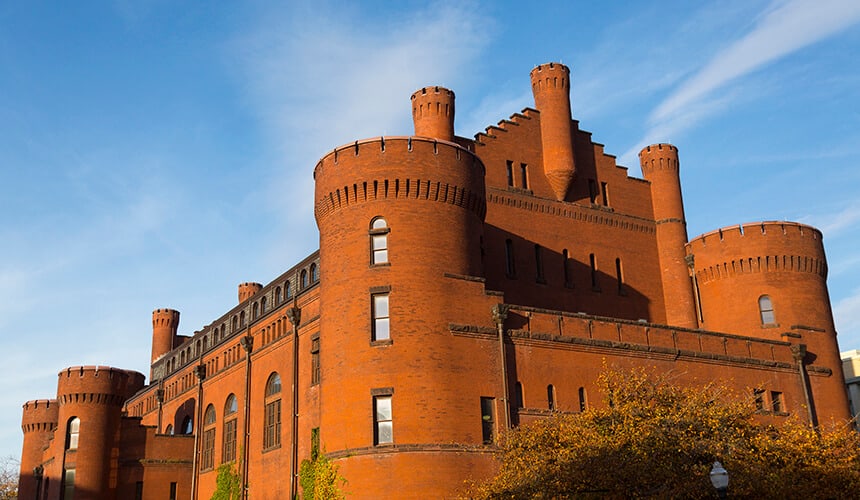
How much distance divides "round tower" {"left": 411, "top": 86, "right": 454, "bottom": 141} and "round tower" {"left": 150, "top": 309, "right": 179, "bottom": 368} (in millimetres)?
44619

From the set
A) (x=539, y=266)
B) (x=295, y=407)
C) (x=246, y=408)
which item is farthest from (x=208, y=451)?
(x=539, y=266)

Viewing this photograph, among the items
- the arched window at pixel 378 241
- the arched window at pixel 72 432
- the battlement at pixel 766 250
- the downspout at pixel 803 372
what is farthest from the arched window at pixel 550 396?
the arched window at pixel 72 432

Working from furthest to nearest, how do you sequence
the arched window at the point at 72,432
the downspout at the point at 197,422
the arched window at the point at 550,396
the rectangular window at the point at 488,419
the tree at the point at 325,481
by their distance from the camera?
the arched window at the point at 72,432
the downspout at the point at 197,422
the arched window at the point at 550,396
the rectangular window at the point at 488,419
the tree at the point at 325,481

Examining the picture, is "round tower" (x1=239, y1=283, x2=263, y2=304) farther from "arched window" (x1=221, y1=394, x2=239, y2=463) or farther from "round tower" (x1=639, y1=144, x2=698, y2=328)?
"round tower" (x1=639, y1=144, x2=698, y2=328)

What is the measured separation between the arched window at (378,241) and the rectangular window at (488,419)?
6.42m

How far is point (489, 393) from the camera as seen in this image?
31938 mm

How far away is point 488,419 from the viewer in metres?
31.7

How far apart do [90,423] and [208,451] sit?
725cm

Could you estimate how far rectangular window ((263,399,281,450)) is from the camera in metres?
41.3

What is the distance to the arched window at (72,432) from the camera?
51281 mm

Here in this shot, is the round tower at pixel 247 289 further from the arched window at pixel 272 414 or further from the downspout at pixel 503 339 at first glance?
the downspout at pixel 503 339

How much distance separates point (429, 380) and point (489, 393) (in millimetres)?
2471

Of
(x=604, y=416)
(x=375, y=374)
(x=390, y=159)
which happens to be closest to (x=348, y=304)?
(x=375, y=374)

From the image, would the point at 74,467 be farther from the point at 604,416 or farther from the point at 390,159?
the point at 604,416
